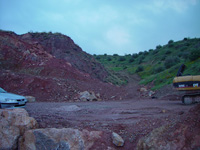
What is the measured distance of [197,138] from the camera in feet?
12.7

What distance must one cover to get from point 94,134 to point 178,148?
2252 millimetres

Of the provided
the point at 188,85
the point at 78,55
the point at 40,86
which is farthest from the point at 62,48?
the point at 188,85

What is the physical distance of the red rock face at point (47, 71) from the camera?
46.0ft

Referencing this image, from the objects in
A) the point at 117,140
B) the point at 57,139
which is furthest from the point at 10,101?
the point at 117,140

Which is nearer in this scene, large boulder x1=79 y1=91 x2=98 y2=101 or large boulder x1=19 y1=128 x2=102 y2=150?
large boulder x1=19 y1=128 x2=102 y2=150

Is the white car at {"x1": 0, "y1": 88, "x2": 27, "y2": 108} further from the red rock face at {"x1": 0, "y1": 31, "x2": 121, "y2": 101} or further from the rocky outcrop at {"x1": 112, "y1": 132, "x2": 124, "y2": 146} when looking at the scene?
the red rock face at {"x1": 0, "y1": 31, "x2": 121, "y2": 101}

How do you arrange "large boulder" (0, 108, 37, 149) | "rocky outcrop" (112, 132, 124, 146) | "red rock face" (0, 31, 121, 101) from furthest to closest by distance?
"red rock face" (0, 31, 121, 101) → "large boulder" (0, 108, 37, 149) → "rocky outcrop" (112, 132, 124, 146)

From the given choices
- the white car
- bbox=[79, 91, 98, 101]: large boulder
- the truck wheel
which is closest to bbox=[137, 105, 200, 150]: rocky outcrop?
the white car

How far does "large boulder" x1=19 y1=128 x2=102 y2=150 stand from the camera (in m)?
4.77

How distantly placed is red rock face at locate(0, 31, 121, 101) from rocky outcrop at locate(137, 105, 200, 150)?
988cm

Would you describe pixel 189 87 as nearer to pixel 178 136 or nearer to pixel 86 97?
pixel 178 136

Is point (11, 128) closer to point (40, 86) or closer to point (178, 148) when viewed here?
point (178, 148)

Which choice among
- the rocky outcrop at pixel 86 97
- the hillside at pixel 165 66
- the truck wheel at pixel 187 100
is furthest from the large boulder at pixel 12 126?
the hillside at pixel 165 66

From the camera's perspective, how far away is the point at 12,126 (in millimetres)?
5133
